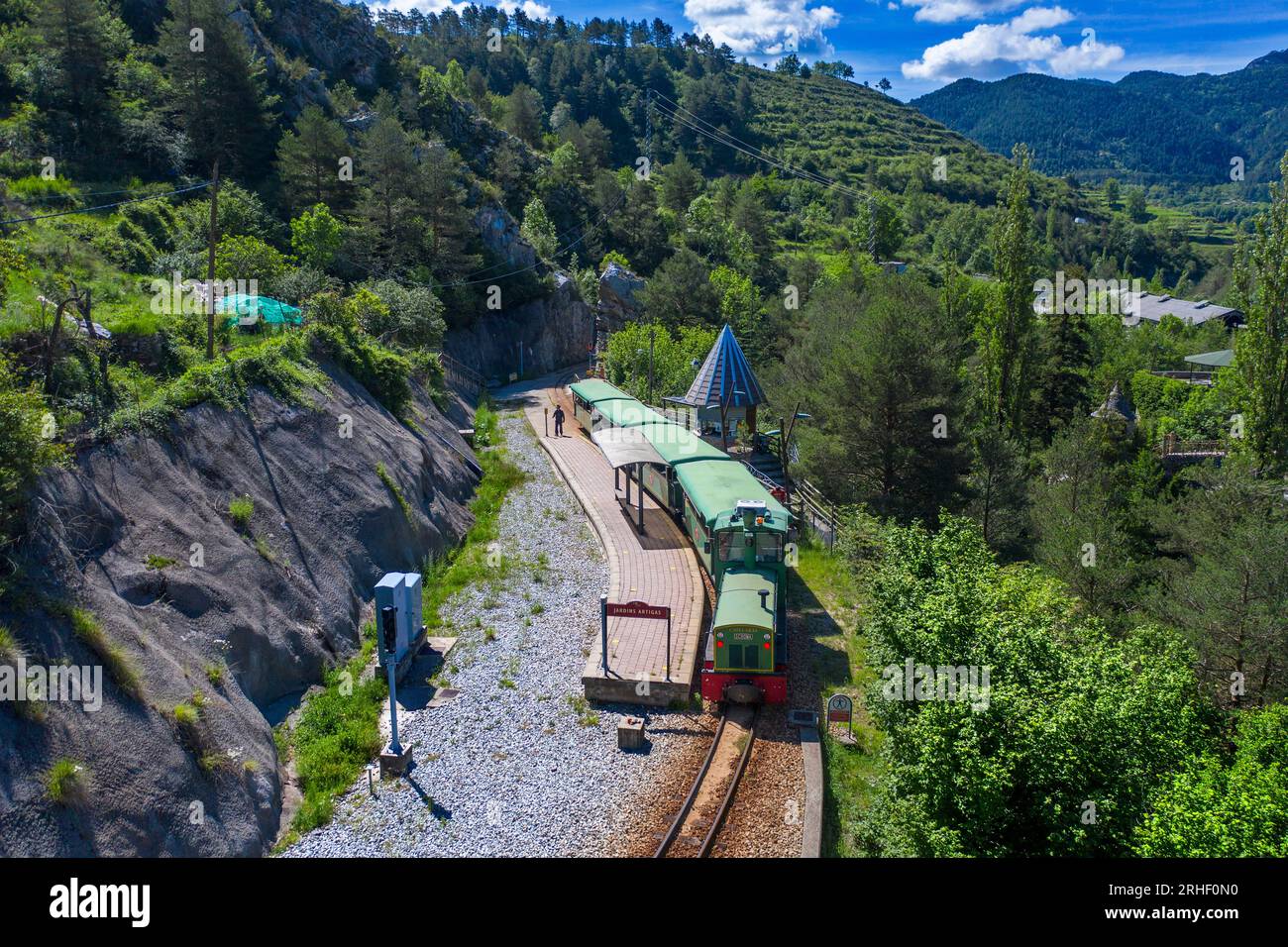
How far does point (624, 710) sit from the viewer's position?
17062mm

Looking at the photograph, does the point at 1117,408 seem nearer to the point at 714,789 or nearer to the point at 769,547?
the point at 769,547

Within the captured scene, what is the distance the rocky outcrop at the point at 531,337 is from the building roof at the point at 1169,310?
7338 cm

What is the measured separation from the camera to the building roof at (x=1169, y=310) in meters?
97.7

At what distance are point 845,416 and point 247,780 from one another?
77.9ft

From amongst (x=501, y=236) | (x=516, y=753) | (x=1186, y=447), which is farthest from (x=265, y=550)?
(x=1186, y=447)

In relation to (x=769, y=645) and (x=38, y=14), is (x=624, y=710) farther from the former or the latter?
(x=38, y=14)

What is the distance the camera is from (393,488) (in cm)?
2369

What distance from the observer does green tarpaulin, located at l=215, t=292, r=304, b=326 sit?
2492 cm

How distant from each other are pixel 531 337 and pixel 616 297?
42.8 ft

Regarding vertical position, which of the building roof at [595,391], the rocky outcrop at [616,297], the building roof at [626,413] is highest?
the rocky outcrop at [616,297]

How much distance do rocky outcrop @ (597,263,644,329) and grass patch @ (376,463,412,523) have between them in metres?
47.1

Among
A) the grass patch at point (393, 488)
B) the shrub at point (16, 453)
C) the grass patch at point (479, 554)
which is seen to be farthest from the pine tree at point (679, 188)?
the shrub at point (16, 453)

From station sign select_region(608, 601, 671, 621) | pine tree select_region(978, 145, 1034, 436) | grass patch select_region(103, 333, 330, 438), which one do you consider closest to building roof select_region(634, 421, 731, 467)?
station sign select_region(608, 601, 671, 621)

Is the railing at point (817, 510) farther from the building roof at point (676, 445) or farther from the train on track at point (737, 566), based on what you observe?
the train on track at point (737, 566)
